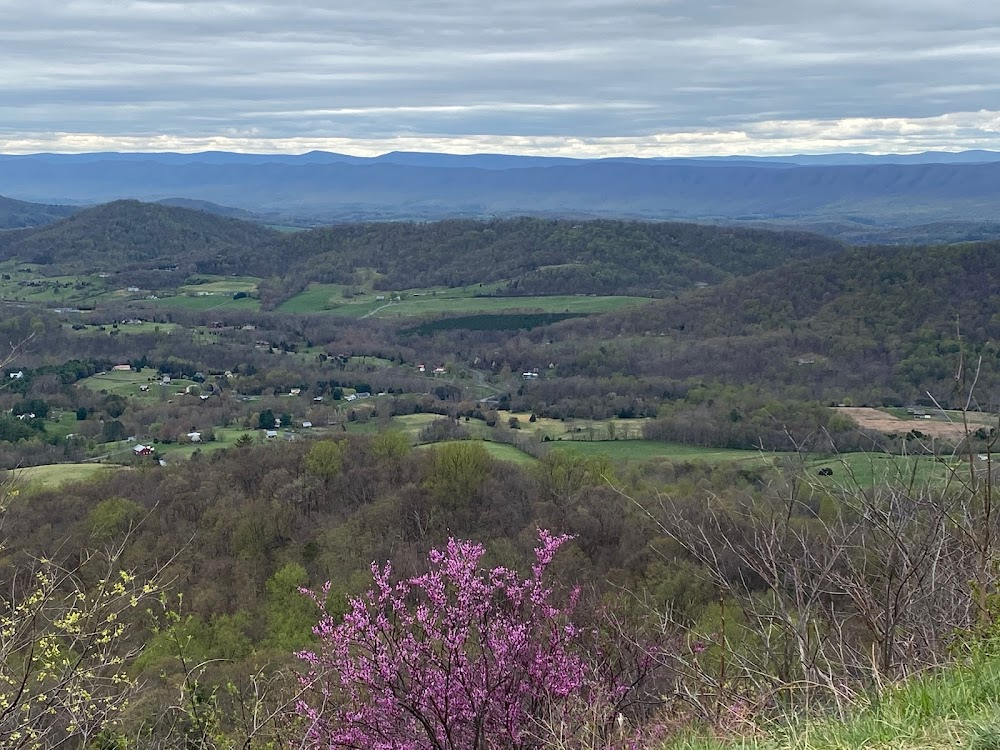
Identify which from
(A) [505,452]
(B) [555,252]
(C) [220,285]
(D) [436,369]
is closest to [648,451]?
(A) [505,452]

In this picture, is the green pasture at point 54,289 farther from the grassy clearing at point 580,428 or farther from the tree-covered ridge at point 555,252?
the grassy clearing at point 580,428

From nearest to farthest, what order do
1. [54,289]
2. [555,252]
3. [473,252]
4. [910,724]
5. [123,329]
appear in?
[910,724] → [123,329] → [54,289] → [555,252] → [473,252]

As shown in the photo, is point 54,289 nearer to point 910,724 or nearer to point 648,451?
point 648,451

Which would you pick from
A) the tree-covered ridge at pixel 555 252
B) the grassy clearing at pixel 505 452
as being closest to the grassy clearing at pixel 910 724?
the grassy clearing at pixel 505 452

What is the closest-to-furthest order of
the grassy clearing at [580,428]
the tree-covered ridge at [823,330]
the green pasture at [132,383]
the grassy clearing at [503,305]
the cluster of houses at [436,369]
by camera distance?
the grassy clearing at [580,428], the tree-covered ridge at [823,330], the green pasture at [132,383], the cluster of houses at [436,369], the grassy clearing at [503,305]

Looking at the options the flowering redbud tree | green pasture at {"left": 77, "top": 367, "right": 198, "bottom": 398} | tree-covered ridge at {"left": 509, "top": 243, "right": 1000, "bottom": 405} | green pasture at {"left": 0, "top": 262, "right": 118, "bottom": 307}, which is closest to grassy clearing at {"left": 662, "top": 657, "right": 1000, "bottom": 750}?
the flowering redbud tree

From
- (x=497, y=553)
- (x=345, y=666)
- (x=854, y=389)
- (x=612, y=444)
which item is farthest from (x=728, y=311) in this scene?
(x=345, y=666)

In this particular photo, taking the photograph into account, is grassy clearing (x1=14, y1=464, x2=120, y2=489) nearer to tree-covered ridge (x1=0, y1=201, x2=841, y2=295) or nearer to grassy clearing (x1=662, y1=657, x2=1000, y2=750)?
grassy clearing (x1=662, y1=657, x2=1000, y2=750)
